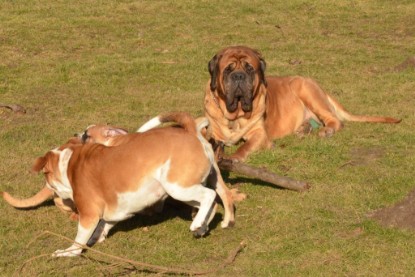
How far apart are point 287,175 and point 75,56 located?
372 inches

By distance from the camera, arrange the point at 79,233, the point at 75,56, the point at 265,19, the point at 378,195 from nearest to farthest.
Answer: the point at 79,233 → the point at 378,195 → the point at 75,56 → the point at 265,19

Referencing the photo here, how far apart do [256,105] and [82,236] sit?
436cm

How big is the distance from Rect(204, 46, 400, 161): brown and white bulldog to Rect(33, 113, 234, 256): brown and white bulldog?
3.00 metres

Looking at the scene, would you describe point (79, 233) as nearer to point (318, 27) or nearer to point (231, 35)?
point (231, 35)

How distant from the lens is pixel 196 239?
752cm

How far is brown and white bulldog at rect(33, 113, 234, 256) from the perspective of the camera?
7031mm

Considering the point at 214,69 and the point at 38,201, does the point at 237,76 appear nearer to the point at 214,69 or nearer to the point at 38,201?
the point at 214,69

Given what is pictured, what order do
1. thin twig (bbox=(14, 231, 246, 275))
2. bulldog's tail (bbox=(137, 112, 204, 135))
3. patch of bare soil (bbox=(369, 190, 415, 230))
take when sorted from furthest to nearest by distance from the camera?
1. bulldog's tail (bbox=(137, 112, 204, 135))
2. patch of bare soil (bbox=(369, 190, 415, 230))
3. thin twig (bbox=(14, 231, 246, 275))

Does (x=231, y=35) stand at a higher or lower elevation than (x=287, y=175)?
lower

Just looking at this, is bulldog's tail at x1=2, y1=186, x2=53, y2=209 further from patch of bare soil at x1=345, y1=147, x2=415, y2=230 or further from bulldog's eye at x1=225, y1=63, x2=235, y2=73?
patch of bare soil at x1=345, y1=147, x2=415, y2=230

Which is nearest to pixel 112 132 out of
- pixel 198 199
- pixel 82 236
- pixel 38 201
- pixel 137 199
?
pixel 38 201

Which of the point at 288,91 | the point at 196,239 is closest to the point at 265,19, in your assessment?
the point at 288,91

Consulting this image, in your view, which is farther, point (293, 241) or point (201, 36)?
point (201, 36)

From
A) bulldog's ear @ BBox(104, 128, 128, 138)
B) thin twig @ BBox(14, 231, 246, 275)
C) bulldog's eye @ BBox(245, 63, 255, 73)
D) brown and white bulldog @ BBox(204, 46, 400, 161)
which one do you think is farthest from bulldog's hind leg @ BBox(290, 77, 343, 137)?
thin twig @ BBox(14, 231, 246, 275)
